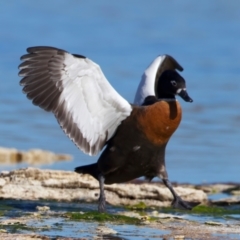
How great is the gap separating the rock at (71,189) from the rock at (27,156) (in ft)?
13.9

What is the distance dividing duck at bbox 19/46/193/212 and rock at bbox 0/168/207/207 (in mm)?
498

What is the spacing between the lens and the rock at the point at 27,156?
55.2 ft

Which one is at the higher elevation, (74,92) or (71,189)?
(74,92)

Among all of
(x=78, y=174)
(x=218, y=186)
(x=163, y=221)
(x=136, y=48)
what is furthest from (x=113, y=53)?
(x=163, y=221)

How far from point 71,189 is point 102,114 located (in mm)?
1388

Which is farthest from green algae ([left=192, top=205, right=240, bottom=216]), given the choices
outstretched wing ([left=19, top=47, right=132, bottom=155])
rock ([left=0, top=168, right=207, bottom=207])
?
outstretched wing ([left=19, top=47, right=132, bottom=155])

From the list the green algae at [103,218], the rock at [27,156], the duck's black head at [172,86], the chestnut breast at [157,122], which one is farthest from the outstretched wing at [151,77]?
the rock at [27,156]

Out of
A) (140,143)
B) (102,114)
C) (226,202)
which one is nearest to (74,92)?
(102,114)

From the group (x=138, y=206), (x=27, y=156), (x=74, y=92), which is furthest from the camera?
(x=27, y=156)

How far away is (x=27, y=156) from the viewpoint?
17.0 m

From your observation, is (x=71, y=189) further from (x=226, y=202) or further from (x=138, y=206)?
(x=226, y=202)

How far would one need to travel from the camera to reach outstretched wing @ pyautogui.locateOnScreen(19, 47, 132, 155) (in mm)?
11102

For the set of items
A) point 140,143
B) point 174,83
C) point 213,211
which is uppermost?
point 174,83

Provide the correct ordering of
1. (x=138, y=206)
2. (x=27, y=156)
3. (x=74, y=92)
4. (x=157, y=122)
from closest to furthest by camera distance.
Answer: (x=74, y=92) → (x=157, y=122) → (x=138, y=206) → (x=27, y=156)
